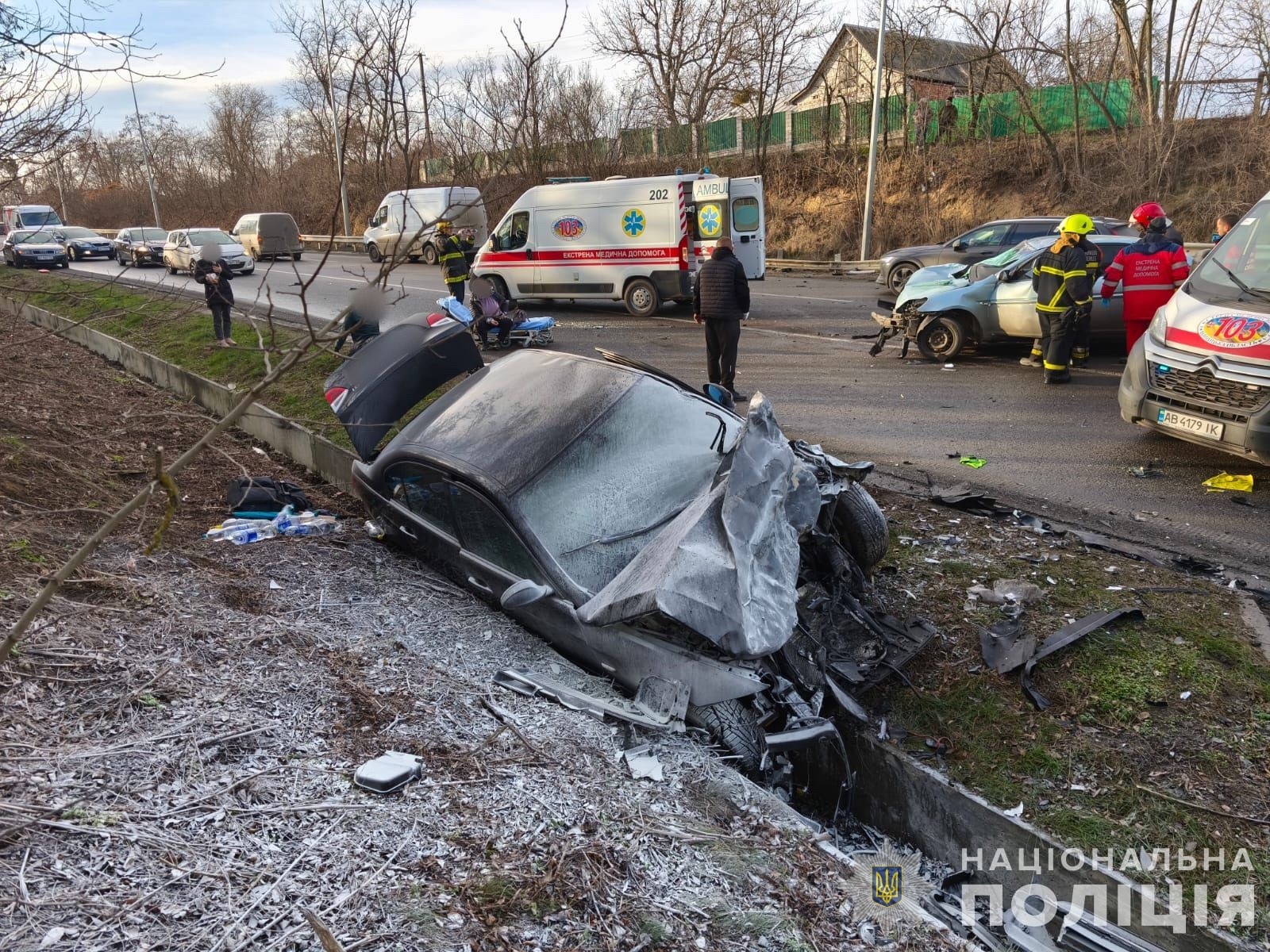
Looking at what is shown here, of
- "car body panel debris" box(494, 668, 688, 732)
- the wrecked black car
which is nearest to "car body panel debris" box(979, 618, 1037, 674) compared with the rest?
the wrecked black car

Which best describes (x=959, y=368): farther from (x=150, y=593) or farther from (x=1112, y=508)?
(x=150, y=593)

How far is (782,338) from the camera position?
45.5ft

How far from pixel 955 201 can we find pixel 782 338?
51.6 ft

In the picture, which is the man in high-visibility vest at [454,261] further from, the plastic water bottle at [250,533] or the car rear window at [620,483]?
the car rear window at [620,483]

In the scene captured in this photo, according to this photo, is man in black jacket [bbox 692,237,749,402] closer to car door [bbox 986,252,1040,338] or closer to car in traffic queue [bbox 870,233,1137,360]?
car in traffic queue [bbox 870,233,1137,360]

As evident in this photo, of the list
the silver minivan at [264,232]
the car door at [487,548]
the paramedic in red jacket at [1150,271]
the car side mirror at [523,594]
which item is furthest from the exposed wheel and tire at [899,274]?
the silver minivan at [264,232]

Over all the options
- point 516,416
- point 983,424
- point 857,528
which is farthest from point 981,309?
point 516,416

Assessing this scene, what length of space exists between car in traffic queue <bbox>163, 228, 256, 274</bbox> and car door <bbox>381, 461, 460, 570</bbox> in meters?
23.5

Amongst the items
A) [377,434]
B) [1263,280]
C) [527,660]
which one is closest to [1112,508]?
[1263,280]

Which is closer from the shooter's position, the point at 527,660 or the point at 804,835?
the point at 804,835

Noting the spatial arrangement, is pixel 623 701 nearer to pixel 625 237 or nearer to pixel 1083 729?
pixel 1083 729

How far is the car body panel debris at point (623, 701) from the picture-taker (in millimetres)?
3584

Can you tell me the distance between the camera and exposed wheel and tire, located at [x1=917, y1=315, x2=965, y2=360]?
11.5 m

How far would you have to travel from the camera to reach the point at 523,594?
12.8 ft
